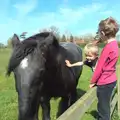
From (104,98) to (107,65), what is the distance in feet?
1.86

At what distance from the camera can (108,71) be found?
4270 millimetres

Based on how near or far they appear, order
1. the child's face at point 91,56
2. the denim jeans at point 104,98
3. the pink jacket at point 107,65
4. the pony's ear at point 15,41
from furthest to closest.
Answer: the child's face at point 91,56 < the pony's ear at point 15,41 < the denim jeans at point 104,98 < the pink jacket at point 107,65

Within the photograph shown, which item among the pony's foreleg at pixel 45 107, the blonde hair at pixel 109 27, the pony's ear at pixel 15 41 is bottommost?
the pony's foreleg at pixel 45 107

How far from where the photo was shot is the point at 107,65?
4.21 metres

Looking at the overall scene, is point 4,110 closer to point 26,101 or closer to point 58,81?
point 58,81

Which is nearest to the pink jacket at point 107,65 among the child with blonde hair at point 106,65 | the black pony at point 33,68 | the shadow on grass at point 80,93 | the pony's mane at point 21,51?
the child with blonde hair at point 106,65

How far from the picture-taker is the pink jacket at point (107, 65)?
410 cm

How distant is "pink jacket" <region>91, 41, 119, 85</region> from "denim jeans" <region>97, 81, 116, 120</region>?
0.09 m

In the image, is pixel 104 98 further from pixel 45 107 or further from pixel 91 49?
pixel 45 107

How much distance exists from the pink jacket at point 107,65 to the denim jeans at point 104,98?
0.09m

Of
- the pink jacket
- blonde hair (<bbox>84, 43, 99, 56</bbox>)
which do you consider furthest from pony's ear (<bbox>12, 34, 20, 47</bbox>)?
the pink jacket

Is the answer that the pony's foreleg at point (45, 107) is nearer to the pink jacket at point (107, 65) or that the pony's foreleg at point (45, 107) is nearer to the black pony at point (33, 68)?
the black pony at point (33, 68)

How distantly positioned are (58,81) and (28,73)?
1.60m

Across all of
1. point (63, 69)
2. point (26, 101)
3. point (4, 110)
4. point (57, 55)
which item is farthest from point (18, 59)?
point (4, 110)
